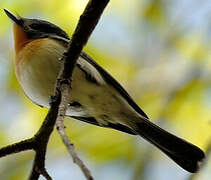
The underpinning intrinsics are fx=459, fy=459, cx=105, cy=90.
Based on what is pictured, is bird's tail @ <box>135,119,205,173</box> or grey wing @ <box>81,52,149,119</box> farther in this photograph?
grey wing @ <box>81,52,149,119</box>

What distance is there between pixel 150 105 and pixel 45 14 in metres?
1.54

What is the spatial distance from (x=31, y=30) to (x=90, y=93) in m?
0.89

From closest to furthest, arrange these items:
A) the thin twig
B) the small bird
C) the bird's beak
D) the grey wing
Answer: the thin twig < the small bird < the grey wing < the bird's beak

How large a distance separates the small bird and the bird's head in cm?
1

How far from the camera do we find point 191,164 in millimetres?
3576

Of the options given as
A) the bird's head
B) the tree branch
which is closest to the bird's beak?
the bird's head

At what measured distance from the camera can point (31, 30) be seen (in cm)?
420

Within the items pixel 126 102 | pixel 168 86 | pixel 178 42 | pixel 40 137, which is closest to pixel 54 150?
pixel 126 102

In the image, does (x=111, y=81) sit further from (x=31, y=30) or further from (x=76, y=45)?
(x=76, y=45)

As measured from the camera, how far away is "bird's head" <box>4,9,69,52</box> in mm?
4105

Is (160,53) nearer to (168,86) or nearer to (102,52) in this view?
(168,86)

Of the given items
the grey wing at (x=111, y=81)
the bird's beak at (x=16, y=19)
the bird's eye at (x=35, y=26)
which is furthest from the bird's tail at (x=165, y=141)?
the bird's beak at (x=16, y=19)

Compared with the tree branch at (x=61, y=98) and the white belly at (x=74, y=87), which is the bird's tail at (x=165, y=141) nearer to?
the white belly at (x=74, y=87)

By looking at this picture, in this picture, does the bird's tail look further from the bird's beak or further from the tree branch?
the tree branch
